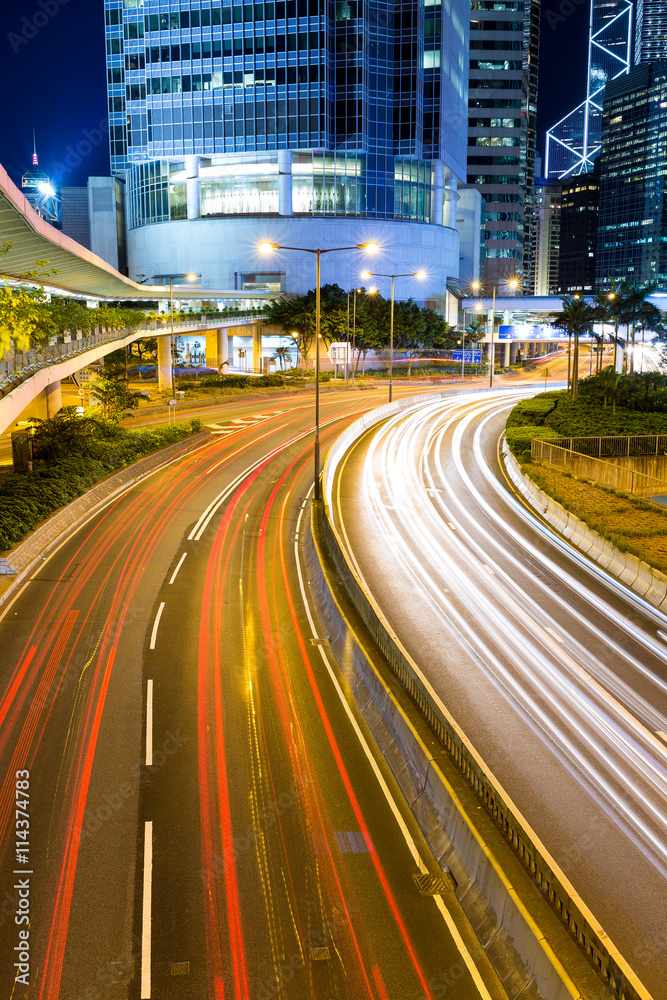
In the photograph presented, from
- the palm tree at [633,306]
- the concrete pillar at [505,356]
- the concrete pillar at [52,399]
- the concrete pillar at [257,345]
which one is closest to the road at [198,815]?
the concrete pillar at [52,399]

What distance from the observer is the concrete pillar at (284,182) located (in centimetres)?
10406

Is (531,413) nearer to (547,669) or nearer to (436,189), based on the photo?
(547,669)

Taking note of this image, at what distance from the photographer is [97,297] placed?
70.9m

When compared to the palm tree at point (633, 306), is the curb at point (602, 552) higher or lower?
lower

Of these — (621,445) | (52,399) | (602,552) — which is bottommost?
(602,552)

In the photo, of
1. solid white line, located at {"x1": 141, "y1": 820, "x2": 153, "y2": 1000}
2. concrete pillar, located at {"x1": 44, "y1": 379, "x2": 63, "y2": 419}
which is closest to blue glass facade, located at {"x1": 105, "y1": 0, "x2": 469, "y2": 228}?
concrete pillar, located at {"x1": 44, "y1": 379, "x2": 63, "y2": 419}

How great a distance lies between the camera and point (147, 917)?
9.27m

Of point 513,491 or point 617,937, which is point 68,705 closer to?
point 617,937

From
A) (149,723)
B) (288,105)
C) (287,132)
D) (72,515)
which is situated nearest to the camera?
(149,723)

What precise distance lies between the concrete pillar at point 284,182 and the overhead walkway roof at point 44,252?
48868mm

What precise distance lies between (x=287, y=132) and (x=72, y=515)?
91244 mm

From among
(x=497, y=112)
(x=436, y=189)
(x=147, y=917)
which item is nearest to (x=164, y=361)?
(x=147, y=917)

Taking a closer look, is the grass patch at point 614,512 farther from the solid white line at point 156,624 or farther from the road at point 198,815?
the solid white line at point 156,624

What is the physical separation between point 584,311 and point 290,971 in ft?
207
